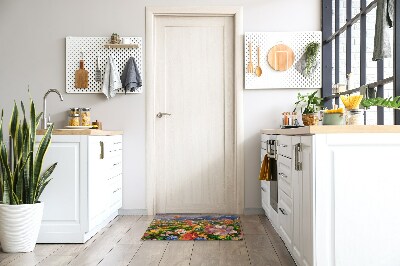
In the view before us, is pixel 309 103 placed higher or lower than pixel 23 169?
higher

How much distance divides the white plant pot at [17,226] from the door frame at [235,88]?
1.63 metres

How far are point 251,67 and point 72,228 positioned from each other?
7.61ft

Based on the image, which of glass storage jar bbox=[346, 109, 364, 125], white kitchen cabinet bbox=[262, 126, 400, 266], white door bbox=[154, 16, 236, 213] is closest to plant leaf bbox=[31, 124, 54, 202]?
white door bbox=[154, 16, 236, 213]

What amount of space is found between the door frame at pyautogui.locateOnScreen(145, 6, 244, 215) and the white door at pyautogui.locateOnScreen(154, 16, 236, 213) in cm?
8

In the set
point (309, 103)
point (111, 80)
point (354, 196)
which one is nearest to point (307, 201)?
point (354, 196)

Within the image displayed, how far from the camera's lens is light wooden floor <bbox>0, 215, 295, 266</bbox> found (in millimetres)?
Answer: 3125

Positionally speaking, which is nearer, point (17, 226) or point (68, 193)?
point (17, 226)

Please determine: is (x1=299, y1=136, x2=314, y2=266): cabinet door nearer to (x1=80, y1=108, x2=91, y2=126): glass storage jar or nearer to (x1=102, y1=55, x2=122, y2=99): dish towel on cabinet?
(x1=80, y1=108, x2=91, y2=126): glass storage jar

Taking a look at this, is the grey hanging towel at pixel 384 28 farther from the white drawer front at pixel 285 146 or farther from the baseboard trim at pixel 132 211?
the baseboard trim at pixel 132 211

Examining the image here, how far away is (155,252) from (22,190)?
3.32ft

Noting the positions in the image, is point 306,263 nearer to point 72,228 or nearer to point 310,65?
point 72,228

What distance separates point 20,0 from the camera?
15.9 ft

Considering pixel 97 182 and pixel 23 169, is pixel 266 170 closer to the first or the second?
pixel 97 182

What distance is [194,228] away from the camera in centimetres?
416
